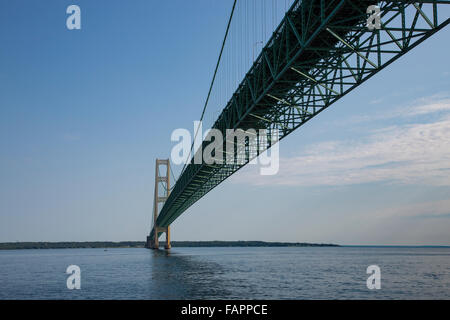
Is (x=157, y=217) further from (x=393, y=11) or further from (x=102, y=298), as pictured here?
(x=393, y=11)

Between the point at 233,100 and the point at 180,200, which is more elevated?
→ the point at 233,100

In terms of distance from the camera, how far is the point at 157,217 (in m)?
95.0

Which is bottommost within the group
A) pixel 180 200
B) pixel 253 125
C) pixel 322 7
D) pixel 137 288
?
pixel 137 288

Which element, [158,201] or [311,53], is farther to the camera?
[158,201]

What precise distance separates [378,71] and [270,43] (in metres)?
4.58

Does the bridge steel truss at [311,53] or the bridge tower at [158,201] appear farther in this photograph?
the bridge tower at [158,201]

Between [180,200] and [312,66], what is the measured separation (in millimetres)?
43167

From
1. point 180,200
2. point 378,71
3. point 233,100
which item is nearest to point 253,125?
point 233,100

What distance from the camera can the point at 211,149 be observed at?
2977cm

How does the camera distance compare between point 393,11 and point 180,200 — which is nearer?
point 393,11

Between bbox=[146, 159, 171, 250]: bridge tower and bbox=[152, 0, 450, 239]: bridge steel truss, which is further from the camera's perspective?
bbox=[146, 159, 171, 250]: bridge tower
